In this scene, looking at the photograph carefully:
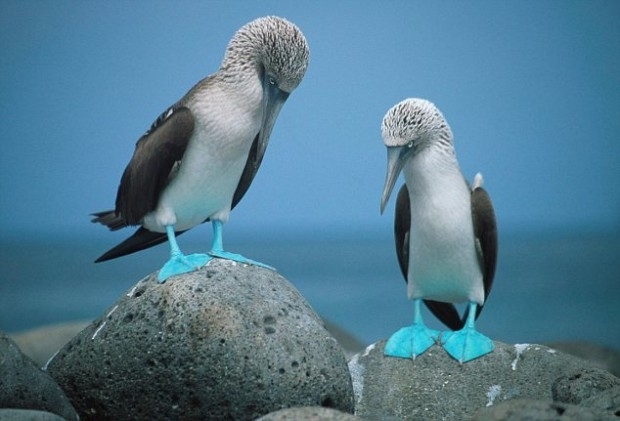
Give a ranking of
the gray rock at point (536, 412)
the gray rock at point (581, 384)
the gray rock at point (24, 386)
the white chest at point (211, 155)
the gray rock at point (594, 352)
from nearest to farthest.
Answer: the gray rock at point (536, 412), the gray rock at point (24, 386), the gray rock at point (581, 384), the white chest at point (211, 155), the gray rock at point (594, 352)

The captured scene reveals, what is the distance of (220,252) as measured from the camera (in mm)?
4602

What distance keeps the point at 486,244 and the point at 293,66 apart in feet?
5.59

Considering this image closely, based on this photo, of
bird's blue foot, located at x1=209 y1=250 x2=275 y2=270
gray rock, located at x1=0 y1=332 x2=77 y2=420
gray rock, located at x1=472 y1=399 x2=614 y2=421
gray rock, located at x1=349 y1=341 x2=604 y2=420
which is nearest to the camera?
gray rock, located at x1=472 y1=399 x2=614 y2=421

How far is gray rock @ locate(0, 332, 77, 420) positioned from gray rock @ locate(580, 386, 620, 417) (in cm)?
244

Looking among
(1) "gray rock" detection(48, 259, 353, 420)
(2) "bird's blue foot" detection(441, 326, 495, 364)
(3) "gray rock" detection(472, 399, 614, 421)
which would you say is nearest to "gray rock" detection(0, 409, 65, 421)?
(1) "gray rock" detection(48, 259, 353, 420)

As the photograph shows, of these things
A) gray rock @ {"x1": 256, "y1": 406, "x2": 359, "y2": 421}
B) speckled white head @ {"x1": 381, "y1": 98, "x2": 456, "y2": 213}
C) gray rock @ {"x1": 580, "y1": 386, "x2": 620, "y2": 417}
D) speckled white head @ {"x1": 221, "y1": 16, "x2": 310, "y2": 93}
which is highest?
speckled white head @ {"x1": 221, "y1": 16, "x2": 310, "y2": 93}

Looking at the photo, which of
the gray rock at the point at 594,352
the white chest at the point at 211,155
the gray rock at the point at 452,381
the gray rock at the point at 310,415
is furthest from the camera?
the gray rock at the point at 594,352

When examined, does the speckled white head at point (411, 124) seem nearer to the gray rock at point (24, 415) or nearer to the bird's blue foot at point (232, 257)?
the bird's blue foot at point (232, 257)

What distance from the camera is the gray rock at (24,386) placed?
3822 mm

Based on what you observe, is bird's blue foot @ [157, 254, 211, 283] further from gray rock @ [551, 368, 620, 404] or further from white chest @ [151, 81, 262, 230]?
gray rock @ [551, 368, 620, 404]

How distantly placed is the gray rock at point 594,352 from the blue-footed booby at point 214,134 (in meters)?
4.39

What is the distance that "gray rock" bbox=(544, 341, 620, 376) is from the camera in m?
7.48

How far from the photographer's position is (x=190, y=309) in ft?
13.3

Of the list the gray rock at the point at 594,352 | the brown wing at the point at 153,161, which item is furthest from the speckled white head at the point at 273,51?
the gray rock at the point at 594,352
